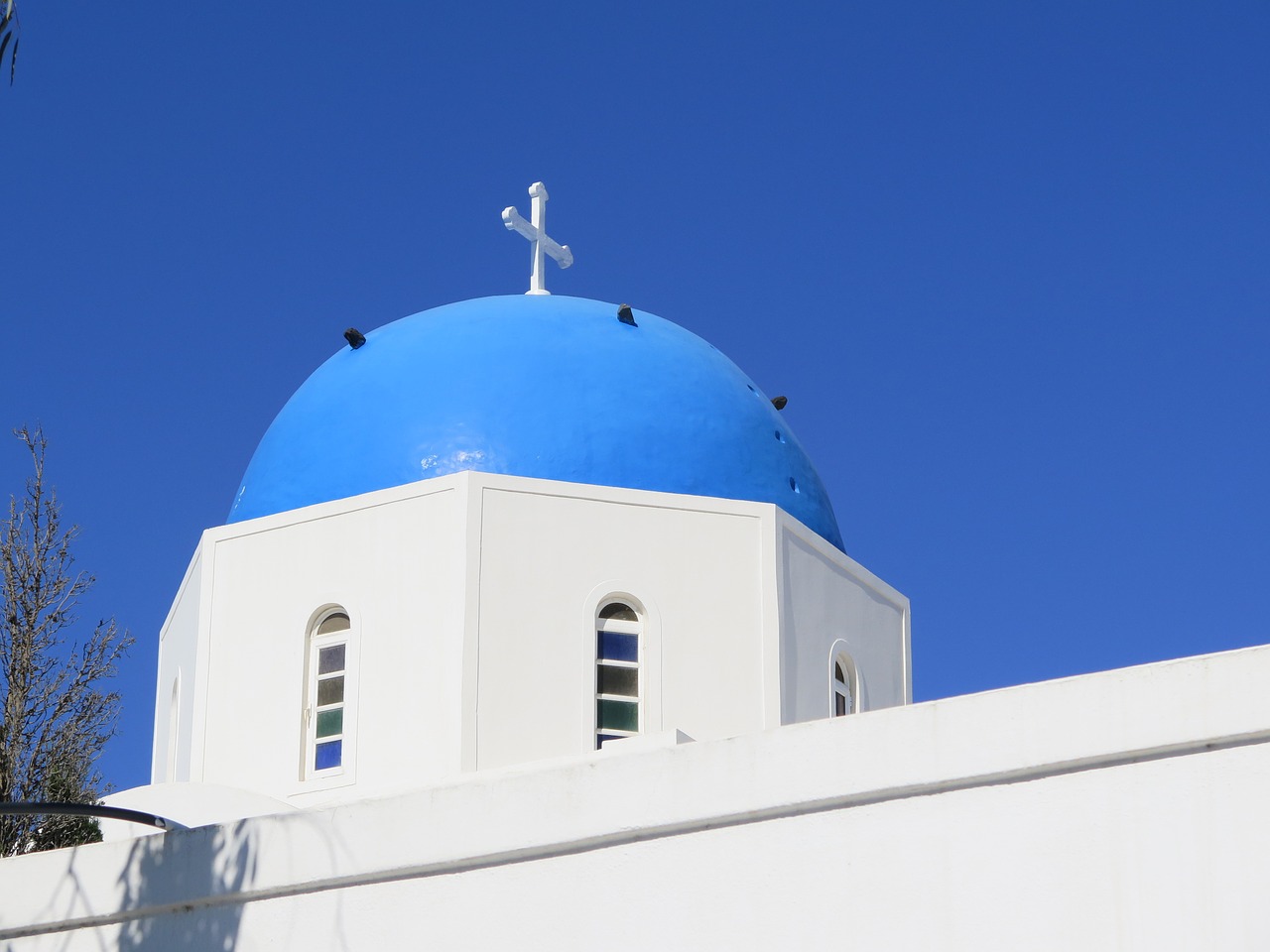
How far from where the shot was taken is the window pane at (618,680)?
10766mm

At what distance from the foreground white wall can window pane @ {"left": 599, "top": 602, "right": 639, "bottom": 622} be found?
12.9ft

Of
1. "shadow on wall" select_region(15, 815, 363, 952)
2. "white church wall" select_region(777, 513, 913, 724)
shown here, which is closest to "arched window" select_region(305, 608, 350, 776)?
"white church wall" select_region(777, 513, 913, 724)

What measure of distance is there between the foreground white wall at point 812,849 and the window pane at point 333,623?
3.48 m

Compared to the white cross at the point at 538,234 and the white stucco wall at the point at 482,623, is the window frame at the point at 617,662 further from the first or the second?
the white cross at the point at 538,234

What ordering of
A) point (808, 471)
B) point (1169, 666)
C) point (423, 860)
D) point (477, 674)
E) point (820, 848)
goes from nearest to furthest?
point (1169, 666) < point (820, 848) < point (423, 860) < point (477, 674) < point (808, 471)

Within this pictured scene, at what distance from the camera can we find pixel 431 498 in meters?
10.8

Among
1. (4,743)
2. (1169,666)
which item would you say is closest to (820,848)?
(1169,666)

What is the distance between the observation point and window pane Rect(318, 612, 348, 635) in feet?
36.0

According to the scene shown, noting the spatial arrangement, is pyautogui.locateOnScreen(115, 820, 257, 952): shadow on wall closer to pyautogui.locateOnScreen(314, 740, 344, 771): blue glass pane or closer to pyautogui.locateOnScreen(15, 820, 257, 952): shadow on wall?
pyautogui.locateOnScreen(15, 820, 257, 952): shadow on wall

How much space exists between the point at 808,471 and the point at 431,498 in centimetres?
278

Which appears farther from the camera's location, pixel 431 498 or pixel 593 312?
pixel 593 312

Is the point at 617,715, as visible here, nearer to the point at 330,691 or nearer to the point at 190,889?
the point at 330,691

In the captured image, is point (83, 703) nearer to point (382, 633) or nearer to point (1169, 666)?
point (382, 633)

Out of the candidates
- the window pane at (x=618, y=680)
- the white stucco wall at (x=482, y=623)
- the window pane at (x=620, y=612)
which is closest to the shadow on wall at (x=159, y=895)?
the white stucco wall at (x=482, y=623)
